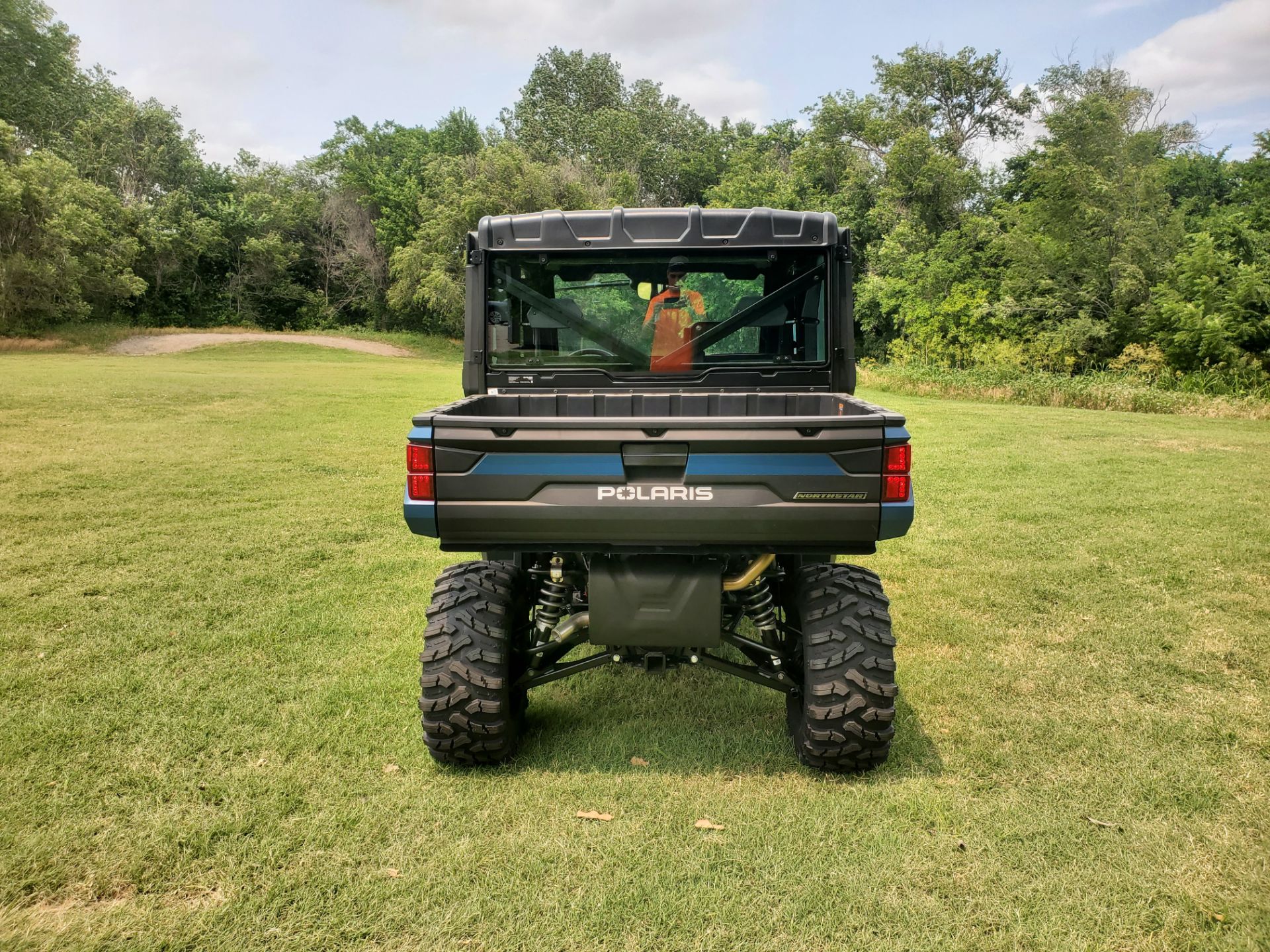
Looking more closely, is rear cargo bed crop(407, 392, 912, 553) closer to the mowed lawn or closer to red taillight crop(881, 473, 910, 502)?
red taillight crop(881, 473, 910, 502)

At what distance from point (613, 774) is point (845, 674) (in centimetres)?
100

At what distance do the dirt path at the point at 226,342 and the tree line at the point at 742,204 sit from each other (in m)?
2.58

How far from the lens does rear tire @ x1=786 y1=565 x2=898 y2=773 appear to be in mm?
3121

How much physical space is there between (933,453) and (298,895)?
11.1m

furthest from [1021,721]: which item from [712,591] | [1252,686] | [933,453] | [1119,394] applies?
[1119,394]

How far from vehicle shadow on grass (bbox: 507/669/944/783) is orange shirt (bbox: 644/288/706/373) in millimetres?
1666

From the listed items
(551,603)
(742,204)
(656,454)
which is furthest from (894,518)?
(742,204)

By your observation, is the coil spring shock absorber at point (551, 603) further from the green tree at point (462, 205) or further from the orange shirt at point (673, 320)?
the green tree at point (462, 205)

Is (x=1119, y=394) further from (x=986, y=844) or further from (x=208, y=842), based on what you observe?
(x=208, y=842)

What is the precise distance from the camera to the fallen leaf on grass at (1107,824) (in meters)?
2.93

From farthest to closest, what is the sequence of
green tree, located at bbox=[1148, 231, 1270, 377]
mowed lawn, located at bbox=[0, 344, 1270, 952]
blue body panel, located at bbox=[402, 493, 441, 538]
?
green tree, located at bbox=[1148, 231, 1270, 377]
blue body panel, located at bbox=[402, 493, 441, 538]
mowed lawn, located at bbox=[0, 344, 1270, 952]

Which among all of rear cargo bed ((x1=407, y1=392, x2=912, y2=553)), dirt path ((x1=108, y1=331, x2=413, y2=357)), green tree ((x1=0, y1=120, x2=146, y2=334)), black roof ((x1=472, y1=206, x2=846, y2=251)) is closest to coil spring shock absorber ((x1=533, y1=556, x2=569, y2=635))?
rear cargo bed ((x1=407, y1=392, x2=912, y2=553))

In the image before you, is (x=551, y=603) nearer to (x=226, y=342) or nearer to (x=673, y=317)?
(x=673, y=317)

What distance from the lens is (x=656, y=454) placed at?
2.93 m
